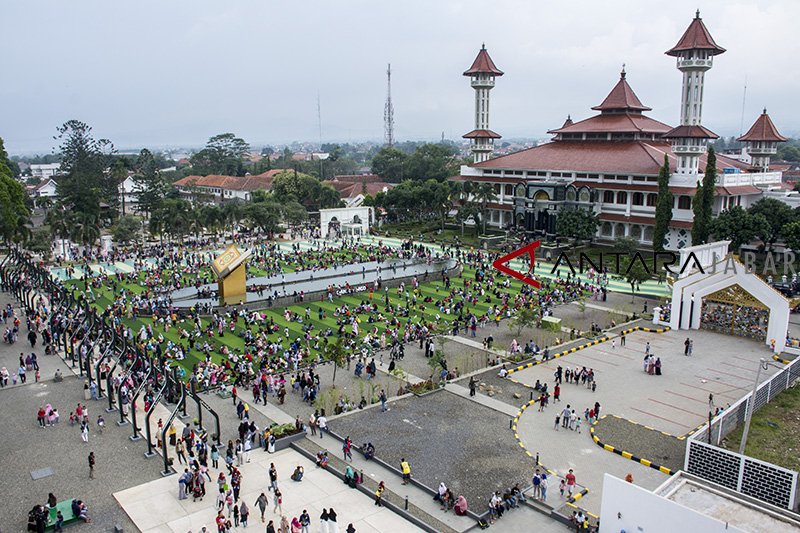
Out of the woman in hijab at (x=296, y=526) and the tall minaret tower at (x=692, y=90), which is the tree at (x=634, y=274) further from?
the woman in hijab at (x=296, y=526)

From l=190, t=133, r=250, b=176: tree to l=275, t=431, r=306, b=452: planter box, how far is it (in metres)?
120

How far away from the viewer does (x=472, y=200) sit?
7675cm

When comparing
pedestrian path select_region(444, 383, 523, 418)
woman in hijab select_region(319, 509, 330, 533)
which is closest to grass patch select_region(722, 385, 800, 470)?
pedestrian path select_region(444, 383, 523, 418)

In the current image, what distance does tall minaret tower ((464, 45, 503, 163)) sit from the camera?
8350 centimetres

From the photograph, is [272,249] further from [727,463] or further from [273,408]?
[727,463]

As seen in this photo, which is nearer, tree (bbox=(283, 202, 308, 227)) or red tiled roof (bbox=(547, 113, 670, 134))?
red tiled roof (bbox=(547, 113, 670, 134))

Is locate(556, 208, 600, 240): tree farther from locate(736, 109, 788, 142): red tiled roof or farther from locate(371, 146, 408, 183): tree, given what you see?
locate(371, 146, 408, 183): tree

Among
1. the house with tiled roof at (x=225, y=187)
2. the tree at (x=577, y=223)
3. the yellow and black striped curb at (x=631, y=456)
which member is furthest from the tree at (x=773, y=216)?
the house with tiled roof at (x=225, y=187)

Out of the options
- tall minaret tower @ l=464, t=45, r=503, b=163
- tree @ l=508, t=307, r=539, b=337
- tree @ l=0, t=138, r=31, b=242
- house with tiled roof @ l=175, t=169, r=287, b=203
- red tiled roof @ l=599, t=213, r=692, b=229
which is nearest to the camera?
tree @ l=508, t=307, r=539, b=337

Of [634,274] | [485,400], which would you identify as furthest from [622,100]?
[485,400]

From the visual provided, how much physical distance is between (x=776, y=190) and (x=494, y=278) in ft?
113

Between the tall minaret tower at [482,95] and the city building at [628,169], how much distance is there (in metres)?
1.15

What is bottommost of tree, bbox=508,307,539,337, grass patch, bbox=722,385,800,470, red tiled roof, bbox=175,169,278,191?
grass patch, bbox=722,385,800,470

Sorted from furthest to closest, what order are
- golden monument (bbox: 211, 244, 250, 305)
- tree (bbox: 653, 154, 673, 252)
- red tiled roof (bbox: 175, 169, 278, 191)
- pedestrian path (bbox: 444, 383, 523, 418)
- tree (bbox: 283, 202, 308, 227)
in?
red tiled roof (bbox: 175, 169, 278, 191), tree (bbox: 283, 202, 308, 227), tree (bbox: 653, 154, 673, 252), golden monument (bbox: 211, 244, 250, 305), pedestrian path (bbox: 444, 383, 523, 418)
